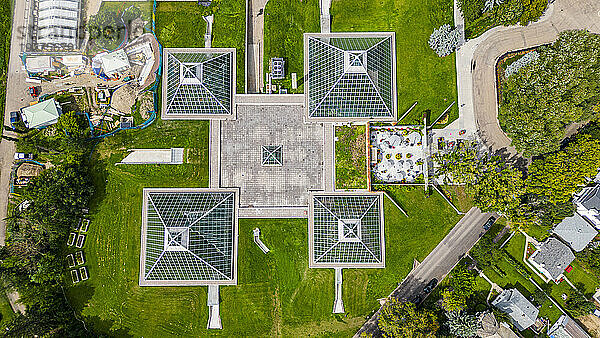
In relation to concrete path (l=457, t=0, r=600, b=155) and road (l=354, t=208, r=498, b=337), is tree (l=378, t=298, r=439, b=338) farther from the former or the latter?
concrete path (l=457, t=0, r=600, b=155)

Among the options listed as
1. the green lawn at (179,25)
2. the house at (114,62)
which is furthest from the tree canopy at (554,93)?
the house at (114,62)

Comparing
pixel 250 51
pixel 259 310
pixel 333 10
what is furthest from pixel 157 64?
pixel 259 310

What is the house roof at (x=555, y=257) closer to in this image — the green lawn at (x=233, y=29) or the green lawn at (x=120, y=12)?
the green lawn at (x=233, y=29)

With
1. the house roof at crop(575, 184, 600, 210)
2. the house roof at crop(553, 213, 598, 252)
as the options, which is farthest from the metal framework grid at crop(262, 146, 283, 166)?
the house roof at crop(575, 184, 600, 210)

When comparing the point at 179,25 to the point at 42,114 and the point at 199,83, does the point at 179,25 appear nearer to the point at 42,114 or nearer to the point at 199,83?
the point at 199,83

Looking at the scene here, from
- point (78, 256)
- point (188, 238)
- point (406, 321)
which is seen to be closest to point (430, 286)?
point (406, 321)

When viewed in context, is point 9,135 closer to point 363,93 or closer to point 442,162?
point 363,93
